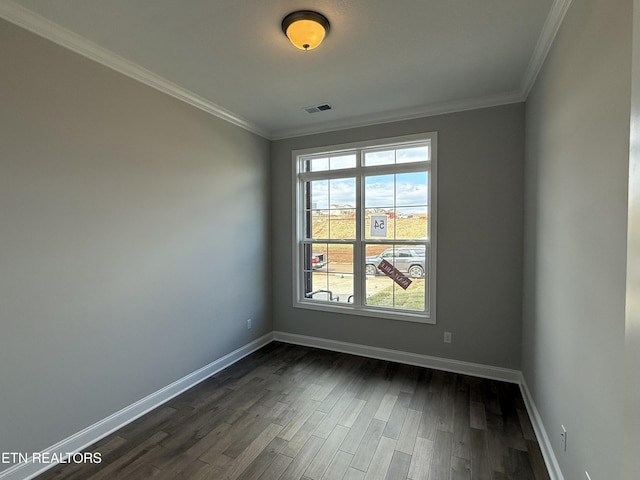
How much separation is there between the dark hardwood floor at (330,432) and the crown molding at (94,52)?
108 inches

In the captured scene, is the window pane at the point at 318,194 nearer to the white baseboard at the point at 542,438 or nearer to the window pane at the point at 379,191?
the window pane at the point at 379,191

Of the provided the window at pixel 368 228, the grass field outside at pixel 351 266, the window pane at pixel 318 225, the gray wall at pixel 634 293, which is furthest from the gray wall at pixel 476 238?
the gray wall at pixel 634 293

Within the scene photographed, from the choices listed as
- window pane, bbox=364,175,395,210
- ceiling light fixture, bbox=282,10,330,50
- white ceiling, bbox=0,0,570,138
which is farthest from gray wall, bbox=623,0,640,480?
window pane, bbox=364,175,395,210

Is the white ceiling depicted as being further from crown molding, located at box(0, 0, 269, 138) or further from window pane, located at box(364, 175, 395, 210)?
window pane, located at box(364, 175, 395, 210)

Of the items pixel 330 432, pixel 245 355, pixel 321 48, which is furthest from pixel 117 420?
pixel 321 48

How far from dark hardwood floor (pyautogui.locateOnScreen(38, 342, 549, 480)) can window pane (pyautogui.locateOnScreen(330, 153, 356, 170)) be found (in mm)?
2400

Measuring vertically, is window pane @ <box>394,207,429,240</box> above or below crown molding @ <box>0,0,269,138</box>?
below

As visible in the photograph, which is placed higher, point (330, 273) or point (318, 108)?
point (318, 108)

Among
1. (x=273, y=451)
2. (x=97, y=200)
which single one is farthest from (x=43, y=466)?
(x=97, y=200)

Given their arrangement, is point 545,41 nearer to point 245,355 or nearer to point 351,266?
point 351,266

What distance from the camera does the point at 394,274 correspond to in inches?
141

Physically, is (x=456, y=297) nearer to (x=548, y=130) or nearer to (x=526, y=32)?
(x=548, y=130)

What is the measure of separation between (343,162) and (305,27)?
6.65 ft

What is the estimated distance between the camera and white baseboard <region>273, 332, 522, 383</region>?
3.05m
